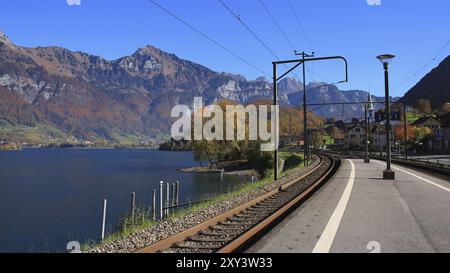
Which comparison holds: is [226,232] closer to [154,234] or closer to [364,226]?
[154,234]

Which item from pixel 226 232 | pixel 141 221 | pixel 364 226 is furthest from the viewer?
pixel 141 221

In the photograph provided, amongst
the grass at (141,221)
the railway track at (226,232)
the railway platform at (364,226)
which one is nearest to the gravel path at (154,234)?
the grass at (141,221)

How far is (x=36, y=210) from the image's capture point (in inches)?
1661

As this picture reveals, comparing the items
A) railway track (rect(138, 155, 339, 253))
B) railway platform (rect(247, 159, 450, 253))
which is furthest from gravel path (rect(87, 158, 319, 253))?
railway platform (rect(247, 159, 450, 253))

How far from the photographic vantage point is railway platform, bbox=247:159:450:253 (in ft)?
28.0

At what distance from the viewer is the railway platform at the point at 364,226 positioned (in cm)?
854

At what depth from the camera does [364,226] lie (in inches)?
424

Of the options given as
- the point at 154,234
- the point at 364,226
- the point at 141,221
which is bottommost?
the point at 141,221

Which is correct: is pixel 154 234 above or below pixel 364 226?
below

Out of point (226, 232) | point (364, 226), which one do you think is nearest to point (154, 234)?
point (226, 232)

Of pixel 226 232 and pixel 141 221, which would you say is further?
pixel 141 221

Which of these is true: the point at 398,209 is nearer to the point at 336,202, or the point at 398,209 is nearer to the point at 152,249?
the point at 336,202

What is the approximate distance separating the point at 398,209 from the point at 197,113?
85336 mm
